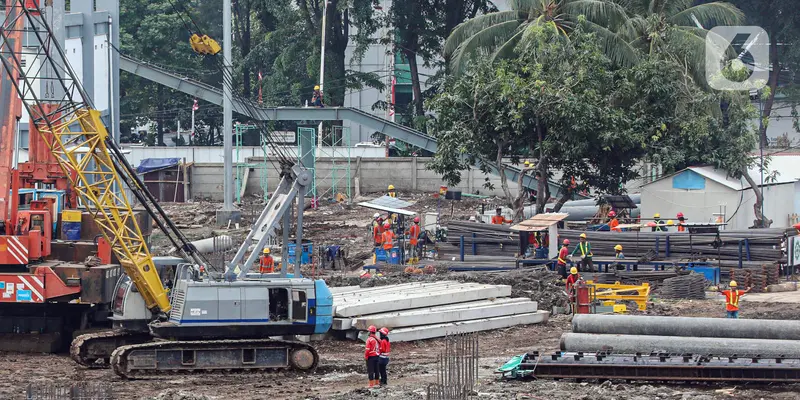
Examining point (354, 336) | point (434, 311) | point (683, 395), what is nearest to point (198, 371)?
point (354, 336)

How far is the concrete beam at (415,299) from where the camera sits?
24.8 meters

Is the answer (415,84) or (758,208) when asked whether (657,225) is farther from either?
(415,84)

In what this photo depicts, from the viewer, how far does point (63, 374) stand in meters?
21.0

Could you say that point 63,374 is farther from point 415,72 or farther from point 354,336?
point 415,72

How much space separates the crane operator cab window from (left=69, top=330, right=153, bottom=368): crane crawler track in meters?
2.63

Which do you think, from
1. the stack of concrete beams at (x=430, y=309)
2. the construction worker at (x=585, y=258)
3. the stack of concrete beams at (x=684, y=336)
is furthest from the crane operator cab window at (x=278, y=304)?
the construction worker at (x=585, y=258)

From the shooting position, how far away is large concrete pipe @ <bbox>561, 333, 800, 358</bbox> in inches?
785

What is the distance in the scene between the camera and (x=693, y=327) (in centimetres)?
2144

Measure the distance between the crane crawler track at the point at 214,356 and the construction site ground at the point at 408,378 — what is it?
0.66 feet

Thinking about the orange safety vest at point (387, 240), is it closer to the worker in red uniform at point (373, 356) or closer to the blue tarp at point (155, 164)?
the worker in red uniform at point (373, 356)

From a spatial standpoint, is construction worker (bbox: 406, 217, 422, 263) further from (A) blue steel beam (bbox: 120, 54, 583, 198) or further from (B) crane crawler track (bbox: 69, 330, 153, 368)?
(B) crane crawler track (bbox: 69, 330, 153, 368)

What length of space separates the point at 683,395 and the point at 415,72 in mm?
41233

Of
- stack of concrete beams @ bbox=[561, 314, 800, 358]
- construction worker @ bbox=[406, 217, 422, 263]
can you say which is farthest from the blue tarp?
stack of concrete beams @ bbox=[561, 314, 800, 358]

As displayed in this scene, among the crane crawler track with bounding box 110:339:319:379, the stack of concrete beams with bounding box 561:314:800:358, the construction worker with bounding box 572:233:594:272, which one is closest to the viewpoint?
the stack of concrete beams with bounding box 561:314:800:358
